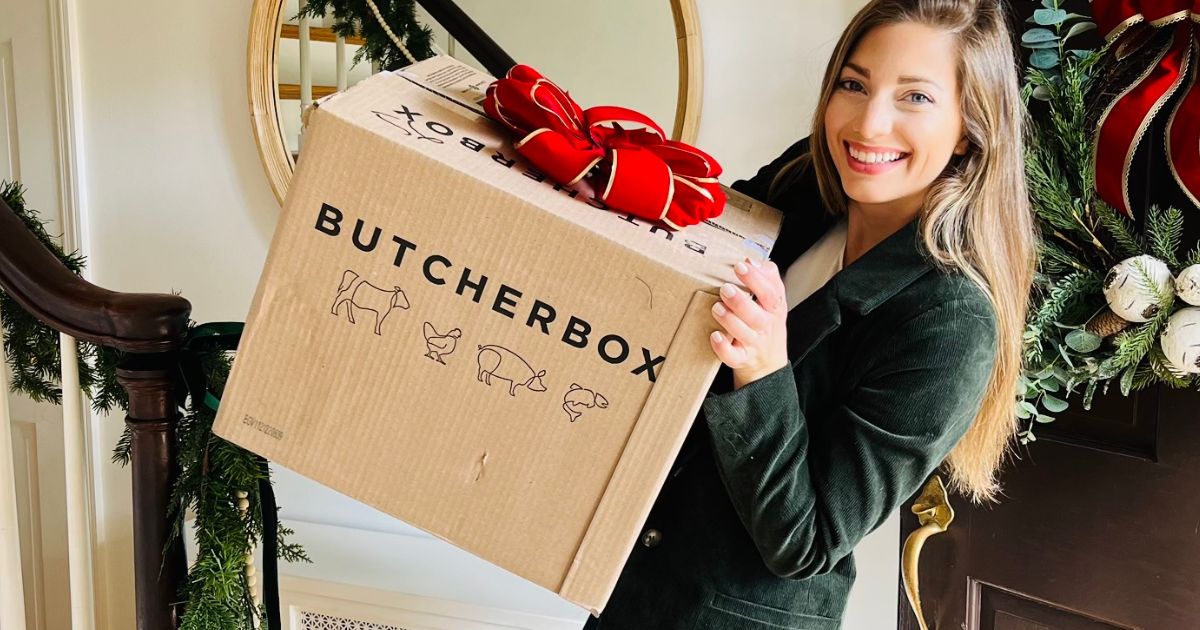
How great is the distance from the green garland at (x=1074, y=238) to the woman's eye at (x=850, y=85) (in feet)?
1.00

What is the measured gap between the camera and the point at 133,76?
6.59ft

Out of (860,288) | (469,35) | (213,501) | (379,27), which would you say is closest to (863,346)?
(860,288)

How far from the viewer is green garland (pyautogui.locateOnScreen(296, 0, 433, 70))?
1.77 metres

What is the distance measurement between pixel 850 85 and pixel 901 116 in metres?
0.09

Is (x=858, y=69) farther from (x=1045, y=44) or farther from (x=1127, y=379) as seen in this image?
(x=1127, y=379)

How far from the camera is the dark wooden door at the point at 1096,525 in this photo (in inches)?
47.8

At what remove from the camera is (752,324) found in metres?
0.72

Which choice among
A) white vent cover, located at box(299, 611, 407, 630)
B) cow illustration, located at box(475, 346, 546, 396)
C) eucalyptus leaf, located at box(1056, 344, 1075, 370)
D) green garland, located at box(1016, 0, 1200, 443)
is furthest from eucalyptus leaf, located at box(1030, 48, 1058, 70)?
white vent cover, located at box(299, 611, 407, 630)

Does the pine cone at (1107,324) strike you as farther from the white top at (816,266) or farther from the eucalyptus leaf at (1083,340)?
the white top at (816,266)

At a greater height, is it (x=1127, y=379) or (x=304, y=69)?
(x=304, y=69)

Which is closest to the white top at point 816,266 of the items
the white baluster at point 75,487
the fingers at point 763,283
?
the fingers at point 763,283

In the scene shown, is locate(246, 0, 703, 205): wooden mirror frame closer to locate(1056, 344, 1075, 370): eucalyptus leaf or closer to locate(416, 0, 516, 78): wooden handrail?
locate(416, 0, 516, 78): wooden handrail

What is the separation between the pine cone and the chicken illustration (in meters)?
0.84

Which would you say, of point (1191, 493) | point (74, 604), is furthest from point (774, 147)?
point (74, 604)
